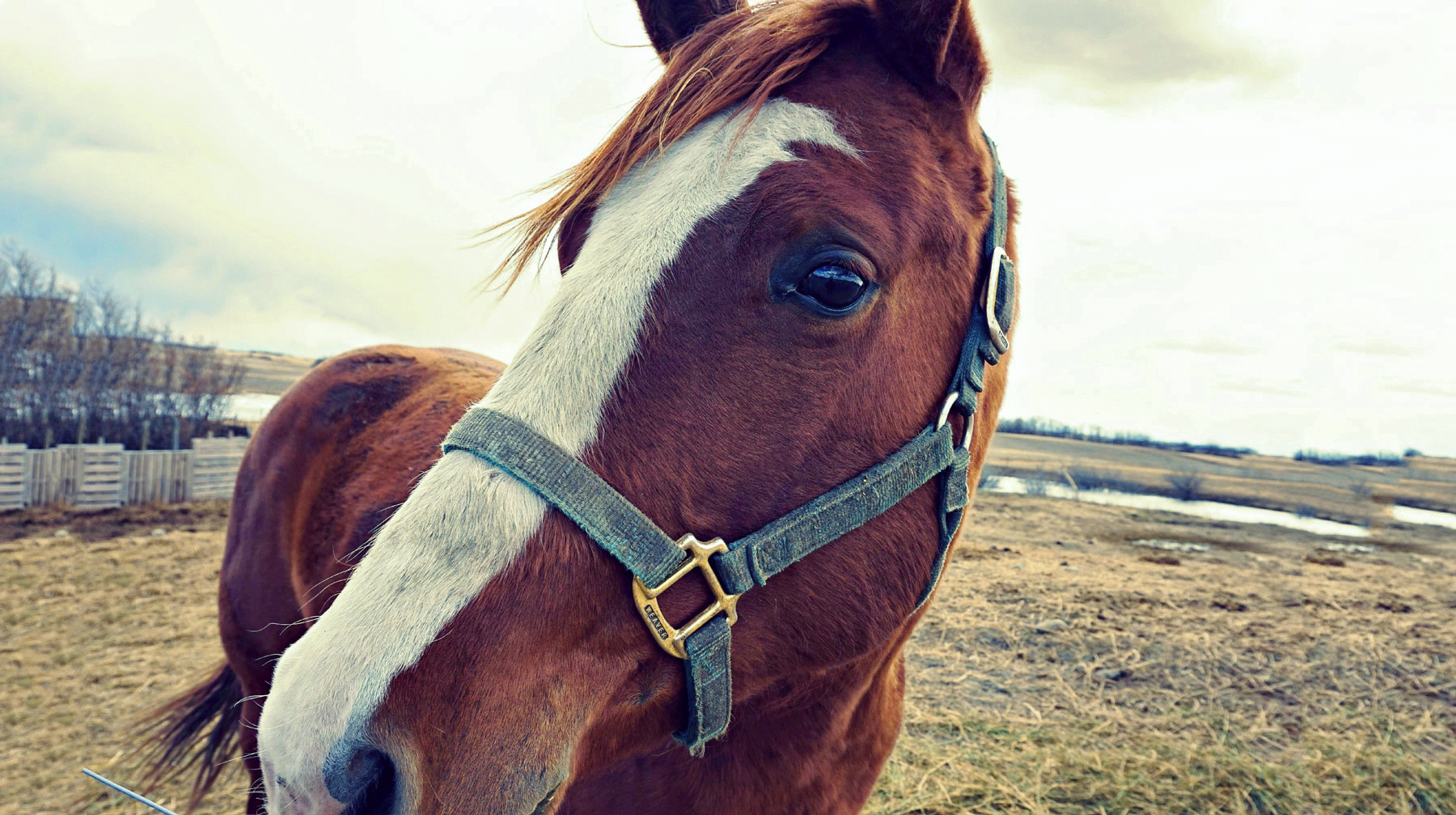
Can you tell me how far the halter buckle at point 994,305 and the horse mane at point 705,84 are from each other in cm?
59

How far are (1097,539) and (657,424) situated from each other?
→ 12.5 m

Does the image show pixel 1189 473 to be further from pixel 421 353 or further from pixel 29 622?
pixel 29 622

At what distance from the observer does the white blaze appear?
984 millimetres

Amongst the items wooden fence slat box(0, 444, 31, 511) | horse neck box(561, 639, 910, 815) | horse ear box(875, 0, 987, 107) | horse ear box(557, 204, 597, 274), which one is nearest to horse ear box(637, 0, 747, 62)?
horse ear box(875, 0, 987, 107)

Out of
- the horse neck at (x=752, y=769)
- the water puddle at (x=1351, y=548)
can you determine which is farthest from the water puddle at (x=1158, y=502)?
the horse neck at (x=752, y=769)

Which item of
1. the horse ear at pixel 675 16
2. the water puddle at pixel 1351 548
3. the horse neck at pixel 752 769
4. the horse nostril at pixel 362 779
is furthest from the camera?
the water puddle at pixel 1351 548

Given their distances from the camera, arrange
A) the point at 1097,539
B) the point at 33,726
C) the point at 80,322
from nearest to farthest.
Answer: the point at 33,726 < the point at 1097,539 < the point at 80,322

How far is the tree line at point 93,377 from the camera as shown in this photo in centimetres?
1666

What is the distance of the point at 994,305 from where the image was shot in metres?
1.51

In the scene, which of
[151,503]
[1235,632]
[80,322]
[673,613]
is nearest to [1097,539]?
[1235,632]

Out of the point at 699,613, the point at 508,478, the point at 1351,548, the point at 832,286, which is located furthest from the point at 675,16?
the point at 1351,548

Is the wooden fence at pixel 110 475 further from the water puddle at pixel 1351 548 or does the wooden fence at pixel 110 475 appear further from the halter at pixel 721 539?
the water puddle at pixel 1351 548

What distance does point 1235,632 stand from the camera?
595 centimetres

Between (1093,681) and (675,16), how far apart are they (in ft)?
18.0
